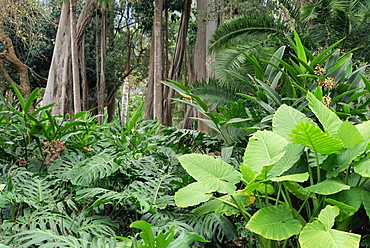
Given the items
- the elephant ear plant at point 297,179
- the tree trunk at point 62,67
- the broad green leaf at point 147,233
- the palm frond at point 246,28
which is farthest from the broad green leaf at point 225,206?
the tree trunk at point 62,67

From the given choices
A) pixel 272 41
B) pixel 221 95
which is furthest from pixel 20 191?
pixel 272 41

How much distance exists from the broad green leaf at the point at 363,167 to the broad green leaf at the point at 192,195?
572mm

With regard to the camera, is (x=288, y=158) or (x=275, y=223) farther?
(x=288, y=158)

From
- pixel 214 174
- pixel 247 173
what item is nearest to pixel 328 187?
pixel 247 173

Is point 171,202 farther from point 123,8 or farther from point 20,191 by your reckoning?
point 123,8

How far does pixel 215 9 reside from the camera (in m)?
9.62

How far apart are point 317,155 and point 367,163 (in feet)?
0.61

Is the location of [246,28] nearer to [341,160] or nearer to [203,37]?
[203,37]

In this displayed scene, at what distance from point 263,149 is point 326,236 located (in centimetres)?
43

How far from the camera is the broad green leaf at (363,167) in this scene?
4.03ft

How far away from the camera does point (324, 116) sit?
1491mm

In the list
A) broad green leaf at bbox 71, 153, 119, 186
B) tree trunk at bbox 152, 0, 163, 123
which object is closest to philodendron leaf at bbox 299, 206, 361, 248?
broad green leaf at bbox 71, 153, 119, 186

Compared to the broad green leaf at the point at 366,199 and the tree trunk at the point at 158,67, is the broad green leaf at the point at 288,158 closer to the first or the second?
the broad green leaf at the point at 366,199

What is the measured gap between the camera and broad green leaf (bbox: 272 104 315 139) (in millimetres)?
1558
